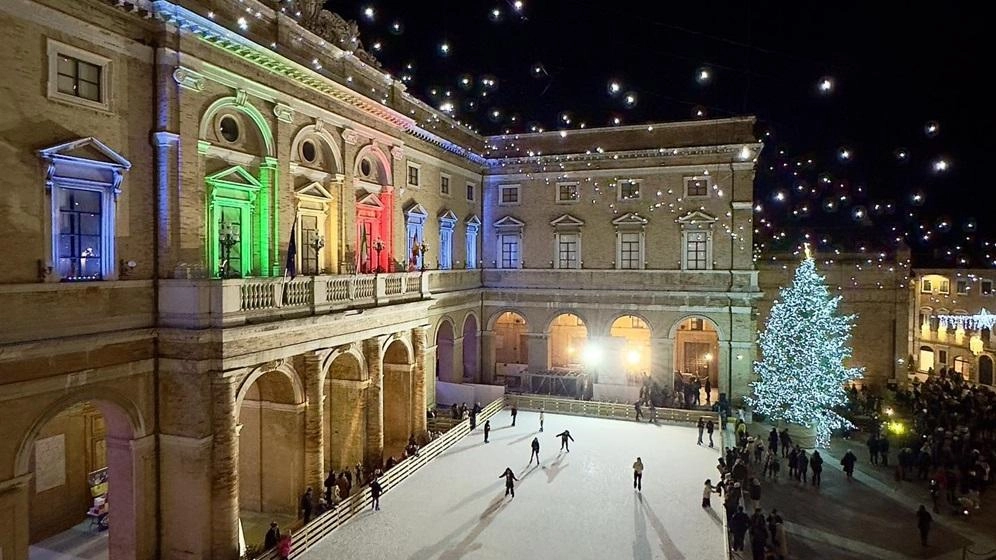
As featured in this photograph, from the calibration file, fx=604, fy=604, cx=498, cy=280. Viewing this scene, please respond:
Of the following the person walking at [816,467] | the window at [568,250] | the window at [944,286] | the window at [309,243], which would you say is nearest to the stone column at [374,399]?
the window at [309,243]

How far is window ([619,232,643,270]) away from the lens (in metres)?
31.6

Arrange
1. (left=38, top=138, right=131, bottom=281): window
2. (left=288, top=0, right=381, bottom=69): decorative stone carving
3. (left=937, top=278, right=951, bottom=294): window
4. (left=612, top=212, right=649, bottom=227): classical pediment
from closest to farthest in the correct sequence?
(left=38, top=138, right=131, bottom=281): window < (left=288, top=0, right=381, bottom=69): decorative stone carving < (left=612, top=212, right=649, bottom=227): classical pediment < (left=937, top=278, right=951, bottom=294): window

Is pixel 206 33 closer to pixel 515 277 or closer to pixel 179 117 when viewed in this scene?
pixel 179 117

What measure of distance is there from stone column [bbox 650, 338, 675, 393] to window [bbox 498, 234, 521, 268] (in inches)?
334

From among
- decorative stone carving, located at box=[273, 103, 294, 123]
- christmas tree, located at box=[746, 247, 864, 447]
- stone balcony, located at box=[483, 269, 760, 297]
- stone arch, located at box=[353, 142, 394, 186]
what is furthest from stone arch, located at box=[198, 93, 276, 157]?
christmas tree, located at box=[746, 247, 864, 447]

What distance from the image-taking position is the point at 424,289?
22891 millimetres

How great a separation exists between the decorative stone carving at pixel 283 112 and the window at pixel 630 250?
19128 mm

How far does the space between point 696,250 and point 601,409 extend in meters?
9.53

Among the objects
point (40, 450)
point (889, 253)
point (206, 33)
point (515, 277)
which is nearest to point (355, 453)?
point (40, 450)

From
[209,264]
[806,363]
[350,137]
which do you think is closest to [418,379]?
[350,137]

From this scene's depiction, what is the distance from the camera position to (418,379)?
22.5 m

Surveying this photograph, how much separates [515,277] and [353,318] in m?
15.9

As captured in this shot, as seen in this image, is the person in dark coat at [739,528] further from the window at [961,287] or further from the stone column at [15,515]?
the window at [961,287]

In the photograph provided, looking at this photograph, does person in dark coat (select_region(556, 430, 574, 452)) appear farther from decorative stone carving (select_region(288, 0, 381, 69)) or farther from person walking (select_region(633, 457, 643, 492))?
decorative stone carving (select_region(288, 0, 381, 69))
